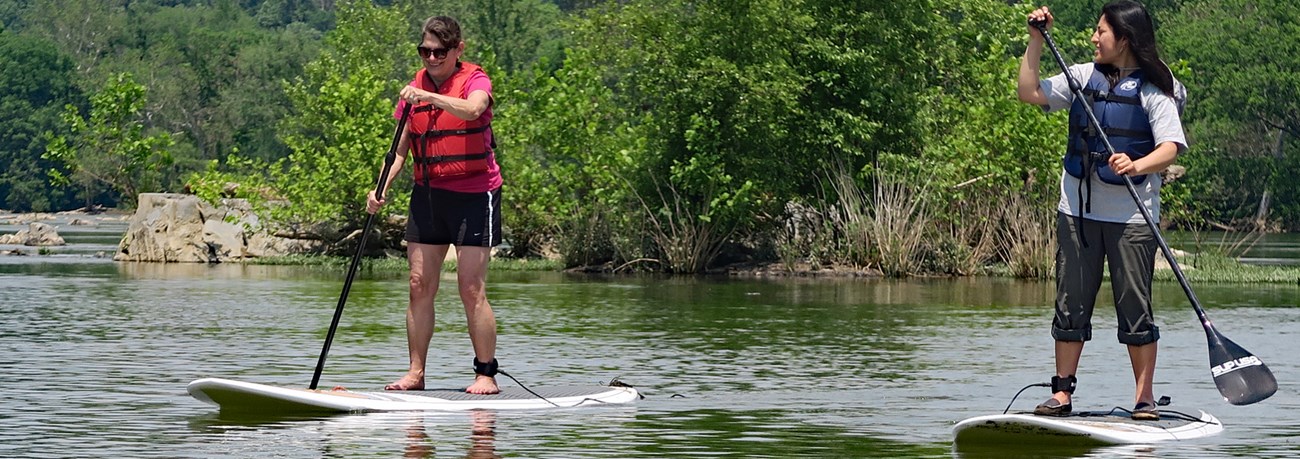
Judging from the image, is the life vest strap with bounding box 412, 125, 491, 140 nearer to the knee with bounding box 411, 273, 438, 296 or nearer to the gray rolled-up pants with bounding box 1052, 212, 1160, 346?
the knee with bounding box 411, 273, 438, 296

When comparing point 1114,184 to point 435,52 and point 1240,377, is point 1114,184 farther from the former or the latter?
point 435,52

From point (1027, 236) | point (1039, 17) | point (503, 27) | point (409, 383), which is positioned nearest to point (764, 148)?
point (1027, 236)

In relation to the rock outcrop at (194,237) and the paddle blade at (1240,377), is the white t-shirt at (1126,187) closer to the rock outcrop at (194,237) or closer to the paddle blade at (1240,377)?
the paddle blade at (1240,377)

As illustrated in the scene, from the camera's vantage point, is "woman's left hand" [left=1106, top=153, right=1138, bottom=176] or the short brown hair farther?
the short brown hair

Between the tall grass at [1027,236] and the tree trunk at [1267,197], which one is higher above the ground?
the tree trunk at [1267,197]

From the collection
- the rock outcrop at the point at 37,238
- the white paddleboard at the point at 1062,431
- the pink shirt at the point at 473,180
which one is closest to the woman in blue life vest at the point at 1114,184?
the white paddleboard at the point at 1062,431

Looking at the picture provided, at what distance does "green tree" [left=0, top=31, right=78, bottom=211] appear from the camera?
107938 mm

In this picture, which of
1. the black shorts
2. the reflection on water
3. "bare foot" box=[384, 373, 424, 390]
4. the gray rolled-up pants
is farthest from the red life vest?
the gray rolled-up pants

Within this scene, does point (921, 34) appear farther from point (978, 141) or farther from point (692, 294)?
point (692, 294)

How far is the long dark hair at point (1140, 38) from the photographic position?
29.3ft

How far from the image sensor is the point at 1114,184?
29.3 ft

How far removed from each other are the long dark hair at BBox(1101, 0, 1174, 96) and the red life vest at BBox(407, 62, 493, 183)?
122 inches

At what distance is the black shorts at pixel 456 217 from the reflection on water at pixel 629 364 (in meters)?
0.89

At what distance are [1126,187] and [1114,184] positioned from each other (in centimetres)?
5
